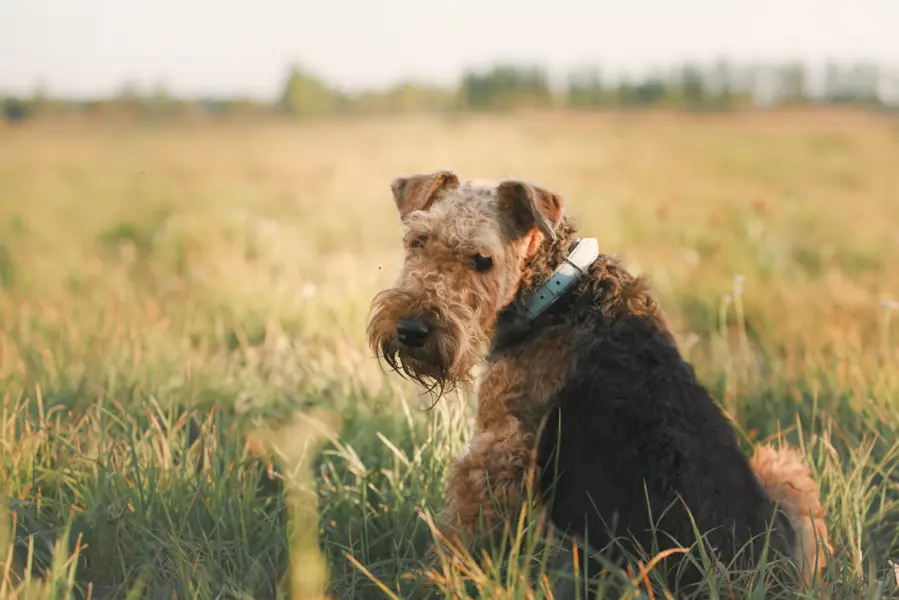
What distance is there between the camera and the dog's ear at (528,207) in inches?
114

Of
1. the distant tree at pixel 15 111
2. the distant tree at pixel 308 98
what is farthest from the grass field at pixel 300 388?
the distant tree at pixel 308 98

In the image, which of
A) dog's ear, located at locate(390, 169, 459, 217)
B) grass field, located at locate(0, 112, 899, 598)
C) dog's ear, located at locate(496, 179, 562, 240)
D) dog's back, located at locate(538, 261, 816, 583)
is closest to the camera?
dog's back, located at locate(538, 261, 816, 583)

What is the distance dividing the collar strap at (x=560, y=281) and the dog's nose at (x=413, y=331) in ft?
1.47

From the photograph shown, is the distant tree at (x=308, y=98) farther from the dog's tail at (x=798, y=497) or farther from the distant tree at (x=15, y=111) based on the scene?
the dog's tail at (x=798, y=497)

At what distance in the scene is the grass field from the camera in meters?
2.70

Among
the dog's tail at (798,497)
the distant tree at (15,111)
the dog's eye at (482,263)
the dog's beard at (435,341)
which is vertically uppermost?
the distant tree at (15,111)

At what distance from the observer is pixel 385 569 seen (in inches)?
111

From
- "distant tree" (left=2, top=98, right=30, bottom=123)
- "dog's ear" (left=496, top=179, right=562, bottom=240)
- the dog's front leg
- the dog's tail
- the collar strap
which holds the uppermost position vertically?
"distant tree" (left=2, top=98, right=30, bottom=123)

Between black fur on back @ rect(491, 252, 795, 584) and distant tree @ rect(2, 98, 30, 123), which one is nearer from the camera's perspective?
black fur on back @ rect(491, 252, 795, 584)

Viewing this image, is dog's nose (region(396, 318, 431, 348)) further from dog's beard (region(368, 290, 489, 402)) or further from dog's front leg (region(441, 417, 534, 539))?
dog's front leg (region(441, 417, 534, 539))

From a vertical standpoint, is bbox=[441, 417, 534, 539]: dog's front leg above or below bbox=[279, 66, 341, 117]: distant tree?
below

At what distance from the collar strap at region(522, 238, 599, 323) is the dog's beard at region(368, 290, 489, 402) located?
0.76 ft

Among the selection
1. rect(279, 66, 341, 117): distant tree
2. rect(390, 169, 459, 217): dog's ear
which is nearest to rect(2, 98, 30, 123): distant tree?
rect(279, 66, 341, 117): distant tree

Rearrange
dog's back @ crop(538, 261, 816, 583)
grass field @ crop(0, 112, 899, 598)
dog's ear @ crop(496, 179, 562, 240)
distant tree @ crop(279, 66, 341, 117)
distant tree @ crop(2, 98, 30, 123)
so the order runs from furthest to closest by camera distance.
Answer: distant tree @ crop(279, 66, 341, 117), distant tree @ crop(2, 98, 30, 123), dog's ear @ crop(496, 179, 562, 240), grass field @ crop(0, 112, 899, 598), dog's back @ crop(538, 261, 816, 583)
